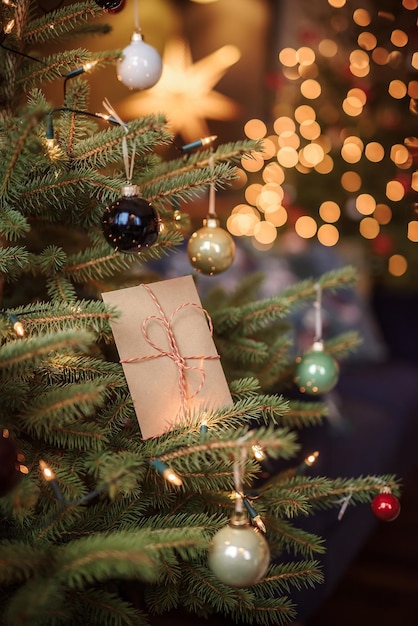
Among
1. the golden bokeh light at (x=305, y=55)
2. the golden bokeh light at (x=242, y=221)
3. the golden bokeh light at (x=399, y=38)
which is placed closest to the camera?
the golden bokeh light at (x=399, y=38)

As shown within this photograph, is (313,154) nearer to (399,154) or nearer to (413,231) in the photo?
(399,154)

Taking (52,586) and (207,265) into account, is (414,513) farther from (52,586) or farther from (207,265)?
(52,586)

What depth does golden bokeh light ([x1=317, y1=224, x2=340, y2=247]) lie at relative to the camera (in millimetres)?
3316

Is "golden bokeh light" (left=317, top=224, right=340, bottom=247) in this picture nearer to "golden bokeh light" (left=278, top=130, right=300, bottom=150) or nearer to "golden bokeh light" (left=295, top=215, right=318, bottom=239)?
"golden bokeh light" (left=295, top=215, right=318, bottom=239)

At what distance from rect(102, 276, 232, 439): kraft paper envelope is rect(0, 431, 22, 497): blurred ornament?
171 mm

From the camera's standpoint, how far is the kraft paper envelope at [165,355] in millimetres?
760

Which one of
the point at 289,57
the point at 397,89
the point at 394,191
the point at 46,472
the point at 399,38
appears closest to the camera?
the point at 46,472

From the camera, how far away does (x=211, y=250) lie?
0.92 metres

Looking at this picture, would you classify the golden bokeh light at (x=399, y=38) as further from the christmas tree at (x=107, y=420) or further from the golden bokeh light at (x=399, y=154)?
the christmas tree at (x=107, y=420)

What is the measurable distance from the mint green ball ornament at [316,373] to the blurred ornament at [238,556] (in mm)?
432

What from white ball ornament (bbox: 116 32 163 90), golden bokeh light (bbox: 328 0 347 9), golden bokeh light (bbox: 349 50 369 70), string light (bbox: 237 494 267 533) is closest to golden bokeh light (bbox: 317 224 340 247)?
golden bokeh light (bbox: 349 50 369 70)

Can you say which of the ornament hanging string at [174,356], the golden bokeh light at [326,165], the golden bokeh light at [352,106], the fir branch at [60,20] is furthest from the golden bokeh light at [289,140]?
the ornament hanging string at [174,356]

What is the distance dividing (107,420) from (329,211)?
2.73 metres

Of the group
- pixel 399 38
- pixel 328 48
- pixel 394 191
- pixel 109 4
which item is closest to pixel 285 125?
pixel 328 48
